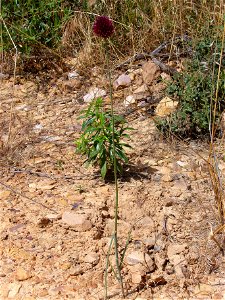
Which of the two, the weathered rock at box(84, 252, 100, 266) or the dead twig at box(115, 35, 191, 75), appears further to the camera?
the dead twig at box(115, 35, 191, 75)

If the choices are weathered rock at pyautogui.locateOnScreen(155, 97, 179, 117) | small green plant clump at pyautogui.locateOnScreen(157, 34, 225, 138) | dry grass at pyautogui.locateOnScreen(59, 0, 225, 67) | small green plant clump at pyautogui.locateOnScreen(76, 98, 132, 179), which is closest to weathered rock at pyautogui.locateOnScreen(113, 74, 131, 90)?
dry grass at pyautogui.locateOnScreen(59, 0, 225, 67)

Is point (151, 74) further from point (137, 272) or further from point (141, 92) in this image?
point (137, 272)

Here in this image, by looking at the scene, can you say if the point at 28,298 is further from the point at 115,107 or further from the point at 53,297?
the point at 115,107

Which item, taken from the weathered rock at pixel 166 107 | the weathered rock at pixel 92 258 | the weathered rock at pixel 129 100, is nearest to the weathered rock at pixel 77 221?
the weathered rock at pixel 92 258

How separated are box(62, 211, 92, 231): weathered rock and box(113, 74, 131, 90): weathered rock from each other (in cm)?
160

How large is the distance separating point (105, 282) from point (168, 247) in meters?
0.39

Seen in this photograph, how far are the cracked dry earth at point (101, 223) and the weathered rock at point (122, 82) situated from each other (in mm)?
712

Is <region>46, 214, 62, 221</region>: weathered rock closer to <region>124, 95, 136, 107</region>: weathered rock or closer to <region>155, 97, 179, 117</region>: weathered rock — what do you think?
<region>155, 97, 179, 117</region>: weathered rock

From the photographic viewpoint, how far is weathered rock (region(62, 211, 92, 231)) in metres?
2.66

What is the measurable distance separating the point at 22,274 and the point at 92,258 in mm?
299

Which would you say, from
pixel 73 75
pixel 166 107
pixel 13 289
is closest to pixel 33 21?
pixel 73 75

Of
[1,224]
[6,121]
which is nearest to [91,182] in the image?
[1,224]

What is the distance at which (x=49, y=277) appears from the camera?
2.45 metres

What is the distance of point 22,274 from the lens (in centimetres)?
246
